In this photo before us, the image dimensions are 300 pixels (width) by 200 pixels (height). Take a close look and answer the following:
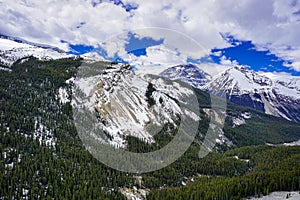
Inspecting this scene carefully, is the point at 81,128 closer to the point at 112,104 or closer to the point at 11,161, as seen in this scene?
the point at 112,104

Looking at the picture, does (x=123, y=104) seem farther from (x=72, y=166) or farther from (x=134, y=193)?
(x=134, y=193)

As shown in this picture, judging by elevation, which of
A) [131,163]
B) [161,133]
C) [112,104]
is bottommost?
[131,163]

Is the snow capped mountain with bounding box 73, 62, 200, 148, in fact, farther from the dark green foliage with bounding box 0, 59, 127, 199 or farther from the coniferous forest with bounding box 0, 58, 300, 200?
the dark green foliage with bounding box 0, 59, 127, 199

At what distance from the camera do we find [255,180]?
98.0 meters

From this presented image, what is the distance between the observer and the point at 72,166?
3912 inches

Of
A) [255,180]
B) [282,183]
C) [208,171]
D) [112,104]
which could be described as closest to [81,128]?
[112,104]

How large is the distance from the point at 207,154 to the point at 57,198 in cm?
9407

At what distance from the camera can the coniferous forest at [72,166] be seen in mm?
86312

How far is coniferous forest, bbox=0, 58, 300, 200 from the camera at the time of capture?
86312mm

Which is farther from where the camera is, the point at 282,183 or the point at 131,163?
the point at 131,163

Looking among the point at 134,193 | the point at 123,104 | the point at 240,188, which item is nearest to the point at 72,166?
the point at 134,193

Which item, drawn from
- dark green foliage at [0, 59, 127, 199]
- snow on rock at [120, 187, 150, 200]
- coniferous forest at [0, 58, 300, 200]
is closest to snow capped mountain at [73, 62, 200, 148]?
coniferous forest at [0, 58, 300, 200]

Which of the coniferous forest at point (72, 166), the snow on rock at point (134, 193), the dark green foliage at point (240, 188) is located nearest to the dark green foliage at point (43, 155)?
the coniferous forest at point (72, 166)

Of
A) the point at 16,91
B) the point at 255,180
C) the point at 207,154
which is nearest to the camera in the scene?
the point at 255,180
